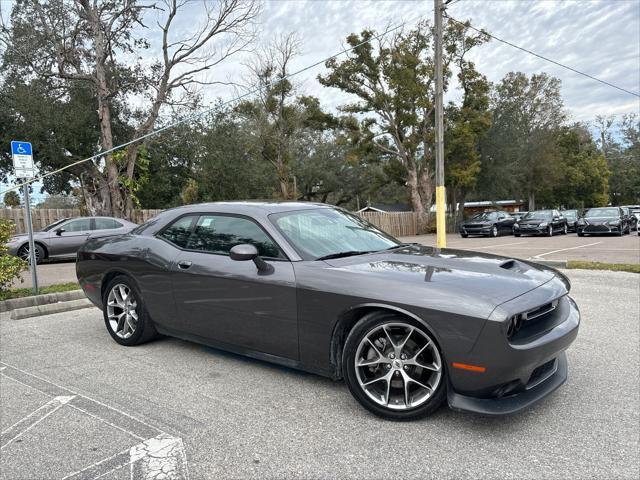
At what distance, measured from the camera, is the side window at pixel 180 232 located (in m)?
4.39

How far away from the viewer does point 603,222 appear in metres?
22.4

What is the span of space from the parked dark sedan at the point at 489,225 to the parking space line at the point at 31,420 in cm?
2579

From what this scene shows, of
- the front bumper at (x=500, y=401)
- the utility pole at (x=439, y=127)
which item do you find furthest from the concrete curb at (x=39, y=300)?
the utility pole at (x=439, y=127)

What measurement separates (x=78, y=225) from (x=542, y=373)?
13699 mm

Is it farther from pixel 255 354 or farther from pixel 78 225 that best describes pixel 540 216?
pixel 255 354

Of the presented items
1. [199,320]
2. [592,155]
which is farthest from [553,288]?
[592,155]

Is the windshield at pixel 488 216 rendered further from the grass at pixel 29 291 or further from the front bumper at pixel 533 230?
the grass at pixel 29 291

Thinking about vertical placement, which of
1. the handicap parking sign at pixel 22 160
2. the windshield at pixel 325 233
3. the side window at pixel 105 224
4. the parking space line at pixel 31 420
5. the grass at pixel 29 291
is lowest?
the parking space line at pixel 31 420

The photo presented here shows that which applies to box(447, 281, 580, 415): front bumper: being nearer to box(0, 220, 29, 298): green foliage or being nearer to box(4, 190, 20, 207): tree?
box(0, 220, 29, 298): green foliage

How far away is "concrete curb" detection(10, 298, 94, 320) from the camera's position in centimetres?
631

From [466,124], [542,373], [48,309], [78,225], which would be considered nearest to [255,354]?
[542,373]

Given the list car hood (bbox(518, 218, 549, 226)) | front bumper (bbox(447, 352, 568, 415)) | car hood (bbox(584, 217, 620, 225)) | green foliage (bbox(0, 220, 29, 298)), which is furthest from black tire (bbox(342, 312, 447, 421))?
car hood (bbox(518, 218, 549, 226))

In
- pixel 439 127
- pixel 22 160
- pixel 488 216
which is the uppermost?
pixel 439 127

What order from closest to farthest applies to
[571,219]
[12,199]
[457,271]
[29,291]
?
[457,271] → [29,291] → [571,219] → [12,199]
